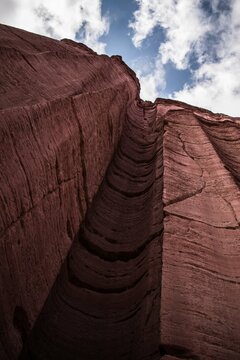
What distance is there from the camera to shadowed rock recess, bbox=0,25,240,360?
9.75ft

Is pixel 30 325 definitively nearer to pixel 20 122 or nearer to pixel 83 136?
pixel 20 122

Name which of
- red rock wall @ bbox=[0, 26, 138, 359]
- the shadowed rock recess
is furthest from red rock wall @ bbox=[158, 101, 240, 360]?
red rock wall @ bbox=[0, 26, 138, 359]

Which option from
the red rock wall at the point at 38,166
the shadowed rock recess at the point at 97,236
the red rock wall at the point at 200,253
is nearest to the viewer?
the red rock wall at the point at 200,253

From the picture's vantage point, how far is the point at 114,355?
2908 mm

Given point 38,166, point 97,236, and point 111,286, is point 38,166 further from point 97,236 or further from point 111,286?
point 111,286

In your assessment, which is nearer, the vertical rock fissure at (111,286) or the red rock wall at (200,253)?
the red rock wall at (200,253)

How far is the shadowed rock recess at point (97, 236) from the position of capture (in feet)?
9.75

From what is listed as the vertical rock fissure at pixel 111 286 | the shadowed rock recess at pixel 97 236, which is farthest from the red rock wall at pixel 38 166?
the vertical rock fissure at pixel 111 286

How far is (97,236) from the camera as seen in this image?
14.5 feet

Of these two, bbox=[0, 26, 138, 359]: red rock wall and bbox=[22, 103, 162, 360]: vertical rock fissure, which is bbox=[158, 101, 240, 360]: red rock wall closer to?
bbox=[22, 103, 162, 360]: vertical rock fissure

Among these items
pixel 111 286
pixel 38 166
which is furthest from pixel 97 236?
pixel 38 166

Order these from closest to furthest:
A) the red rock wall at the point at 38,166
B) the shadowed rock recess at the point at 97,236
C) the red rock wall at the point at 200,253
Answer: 1. the red rock wall at the point at 200,253
2. the shadowed rock recess at the point at 97,236
3. the red rock wall at the point at 38,166

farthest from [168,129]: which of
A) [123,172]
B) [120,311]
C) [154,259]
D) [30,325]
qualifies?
[30,325]

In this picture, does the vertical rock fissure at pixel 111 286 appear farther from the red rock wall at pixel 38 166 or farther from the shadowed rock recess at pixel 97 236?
the red rock wall at pixel 38 166
